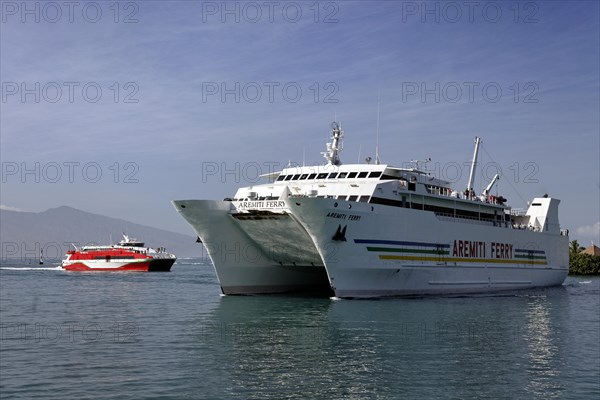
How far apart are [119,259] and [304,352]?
79139 mm

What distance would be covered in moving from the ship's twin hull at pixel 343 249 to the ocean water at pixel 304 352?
207cm

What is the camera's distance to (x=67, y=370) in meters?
15.9

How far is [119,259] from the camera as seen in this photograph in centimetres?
9306

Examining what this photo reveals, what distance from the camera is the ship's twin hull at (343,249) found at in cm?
3091

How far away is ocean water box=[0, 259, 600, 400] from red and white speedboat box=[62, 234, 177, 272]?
60.7 meters

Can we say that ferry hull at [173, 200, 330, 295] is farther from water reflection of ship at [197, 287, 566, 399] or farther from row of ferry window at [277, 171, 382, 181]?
row of ferry window at [277, 171, 382, 181]

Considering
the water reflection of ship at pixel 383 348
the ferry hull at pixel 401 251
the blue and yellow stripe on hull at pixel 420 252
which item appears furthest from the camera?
the blue and yellow stripe on hull at pixel 420 252

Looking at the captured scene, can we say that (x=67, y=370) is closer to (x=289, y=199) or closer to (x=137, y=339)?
(x=137, y=339)

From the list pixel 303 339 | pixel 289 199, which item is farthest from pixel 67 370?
pixel 289 199

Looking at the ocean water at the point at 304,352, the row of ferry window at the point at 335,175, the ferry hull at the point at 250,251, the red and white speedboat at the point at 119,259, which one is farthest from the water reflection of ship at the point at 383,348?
the red and white speedboat at the point at 119,259

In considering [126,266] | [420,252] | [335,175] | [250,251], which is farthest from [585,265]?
[250,251]

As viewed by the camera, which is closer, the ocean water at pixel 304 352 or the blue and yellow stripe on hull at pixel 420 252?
the ocean water at pixel 304 352

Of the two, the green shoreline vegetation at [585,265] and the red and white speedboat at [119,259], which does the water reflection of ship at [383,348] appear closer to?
the red and white speedboat at [119,259]

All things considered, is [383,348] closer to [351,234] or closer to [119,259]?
[351,234]
